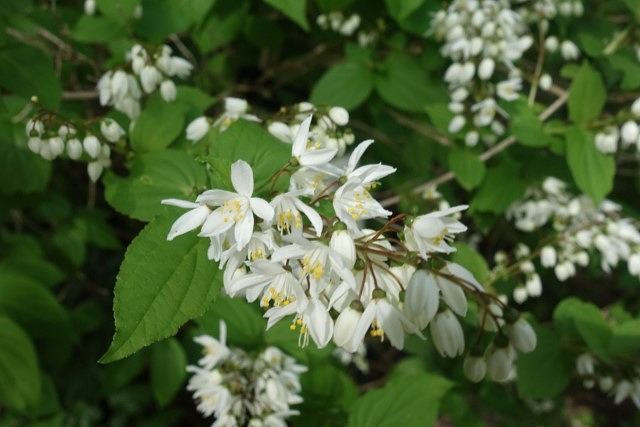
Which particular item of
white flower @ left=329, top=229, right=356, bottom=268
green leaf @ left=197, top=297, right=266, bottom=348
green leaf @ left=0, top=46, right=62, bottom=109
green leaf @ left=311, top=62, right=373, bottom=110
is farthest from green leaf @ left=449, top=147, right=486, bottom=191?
green leaf @ left=0, top=46, right=62, bottom=109

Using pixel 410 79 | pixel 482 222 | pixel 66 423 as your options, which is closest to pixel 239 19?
pixel 410 79

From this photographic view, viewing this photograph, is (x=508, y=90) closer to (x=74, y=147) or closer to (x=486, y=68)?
(x=486, y=68)

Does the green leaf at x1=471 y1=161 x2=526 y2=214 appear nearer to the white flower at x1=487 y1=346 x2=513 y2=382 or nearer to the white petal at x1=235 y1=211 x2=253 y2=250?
the white flower at x1=487 y1=346 x2=513 y2=382

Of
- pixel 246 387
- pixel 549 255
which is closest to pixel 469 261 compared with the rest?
pixel 549 255

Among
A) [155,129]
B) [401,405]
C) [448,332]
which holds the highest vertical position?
[155,129]

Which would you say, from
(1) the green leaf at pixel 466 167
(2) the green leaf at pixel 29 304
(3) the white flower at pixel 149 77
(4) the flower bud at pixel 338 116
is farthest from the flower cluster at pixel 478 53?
(2) the green leaf at pixel 29 304

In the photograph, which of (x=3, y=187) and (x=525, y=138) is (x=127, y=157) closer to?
(x=3, y=187)

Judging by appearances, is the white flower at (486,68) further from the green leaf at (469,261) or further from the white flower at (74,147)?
the white flower at (74,147)
